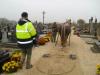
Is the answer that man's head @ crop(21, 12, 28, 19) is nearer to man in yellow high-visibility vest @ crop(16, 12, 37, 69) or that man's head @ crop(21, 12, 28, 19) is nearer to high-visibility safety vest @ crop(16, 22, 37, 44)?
man in yellow high-visibility vest @ crop(16, 12, 37, 69)

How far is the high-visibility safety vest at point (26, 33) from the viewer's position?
739cm

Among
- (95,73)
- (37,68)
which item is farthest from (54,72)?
(95,73)

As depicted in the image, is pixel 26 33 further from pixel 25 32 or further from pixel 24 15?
pixel 24 15

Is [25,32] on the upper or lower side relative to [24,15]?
lower

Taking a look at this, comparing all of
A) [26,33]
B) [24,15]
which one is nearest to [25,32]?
[26,33]

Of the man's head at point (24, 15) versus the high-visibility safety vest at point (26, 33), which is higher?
the man's head at point (24, 15)

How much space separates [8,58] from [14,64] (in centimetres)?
99

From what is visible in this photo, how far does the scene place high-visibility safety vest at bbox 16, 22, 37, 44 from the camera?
291 inches

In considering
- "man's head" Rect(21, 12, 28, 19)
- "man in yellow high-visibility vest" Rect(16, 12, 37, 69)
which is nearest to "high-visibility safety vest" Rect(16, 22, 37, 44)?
"man in yellow high-visibility vest" Rect(16, 12, 37, 69)

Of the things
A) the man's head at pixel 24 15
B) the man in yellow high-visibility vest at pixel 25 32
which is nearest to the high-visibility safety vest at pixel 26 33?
the man in yellow high-visibility vest at pixel 25 32

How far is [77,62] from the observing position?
8625mm

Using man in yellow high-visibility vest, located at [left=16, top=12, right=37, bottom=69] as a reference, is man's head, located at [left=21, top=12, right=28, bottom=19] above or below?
above

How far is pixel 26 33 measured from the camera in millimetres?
7418

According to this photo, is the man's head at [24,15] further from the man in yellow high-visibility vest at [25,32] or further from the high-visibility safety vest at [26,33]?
the high-visibility safety vest at [26,33]
